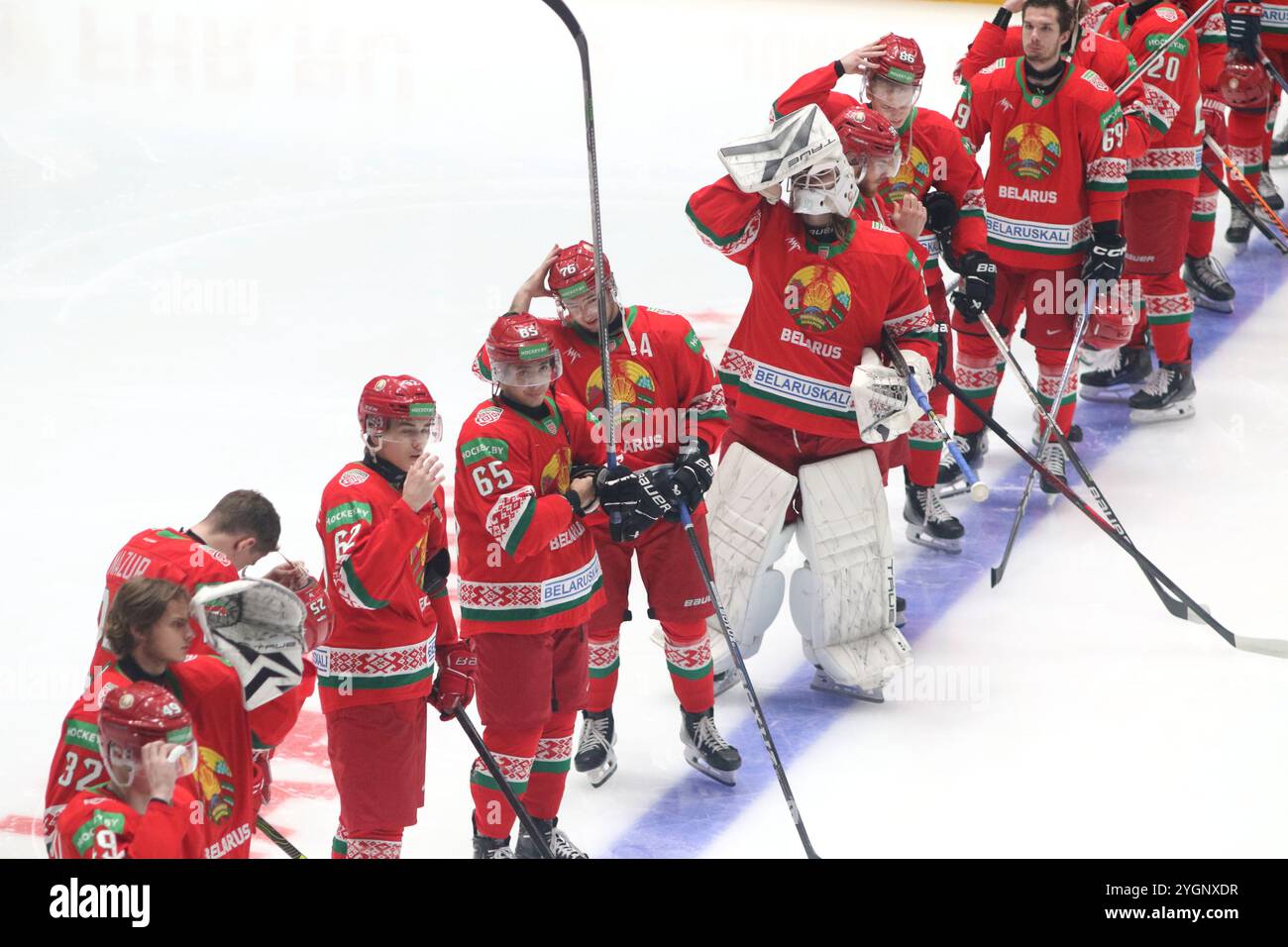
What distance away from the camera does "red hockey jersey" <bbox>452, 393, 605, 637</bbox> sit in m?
3.66

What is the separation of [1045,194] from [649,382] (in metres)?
1.92

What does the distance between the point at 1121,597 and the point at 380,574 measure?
2.68 m

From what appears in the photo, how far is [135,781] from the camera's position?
2.70m

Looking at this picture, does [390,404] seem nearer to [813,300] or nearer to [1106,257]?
[813,300]

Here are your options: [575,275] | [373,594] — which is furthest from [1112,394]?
[373,594]

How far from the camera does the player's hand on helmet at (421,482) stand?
3406 mm

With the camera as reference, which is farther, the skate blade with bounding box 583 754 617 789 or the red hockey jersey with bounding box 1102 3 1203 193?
Result: the red hockey jersey with bounding box 1102 3 1203 193

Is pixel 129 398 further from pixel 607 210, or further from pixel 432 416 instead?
pixel 432 416

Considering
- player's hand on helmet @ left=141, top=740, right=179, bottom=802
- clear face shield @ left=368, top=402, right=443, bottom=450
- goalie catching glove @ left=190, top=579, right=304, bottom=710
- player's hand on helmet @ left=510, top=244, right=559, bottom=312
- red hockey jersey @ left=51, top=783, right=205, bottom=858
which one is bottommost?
red hockey jersey @ left=51, top=783, right=205, bottom=858

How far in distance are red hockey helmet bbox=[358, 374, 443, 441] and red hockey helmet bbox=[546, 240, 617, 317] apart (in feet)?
2.08

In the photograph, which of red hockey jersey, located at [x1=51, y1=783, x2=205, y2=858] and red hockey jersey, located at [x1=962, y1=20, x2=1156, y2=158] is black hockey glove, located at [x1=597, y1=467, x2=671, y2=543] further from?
red hockey jersey, located at [x1=962, y1=20, x2=1156, y2=158]

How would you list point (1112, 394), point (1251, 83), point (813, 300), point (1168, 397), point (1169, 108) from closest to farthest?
1. point (813, 300)
2. point (1169, 108)
3. point (1168, 397)
4. point (1112, 394)
5. point (1251, 83)

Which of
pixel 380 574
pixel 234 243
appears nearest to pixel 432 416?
pixel 380 574

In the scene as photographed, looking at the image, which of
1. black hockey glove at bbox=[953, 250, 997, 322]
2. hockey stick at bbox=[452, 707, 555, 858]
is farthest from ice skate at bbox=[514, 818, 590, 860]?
black hockey glove at bbox=[953, 250, 997, 322]
